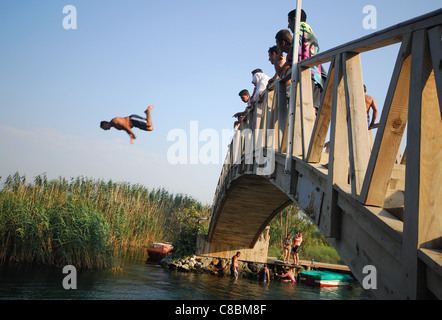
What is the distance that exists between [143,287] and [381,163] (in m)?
10.8

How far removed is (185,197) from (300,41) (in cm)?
2392

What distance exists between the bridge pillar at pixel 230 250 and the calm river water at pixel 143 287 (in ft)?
4.23

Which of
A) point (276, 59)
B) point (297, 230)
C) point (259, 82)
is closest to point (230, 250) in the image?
point (297, 230)

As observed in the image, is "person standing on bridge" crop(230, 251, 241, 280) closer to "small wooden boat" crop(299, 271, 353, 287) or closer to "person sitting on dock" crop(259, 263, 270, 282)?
"person sitting on dock" crop(259, 263, 270, 282)

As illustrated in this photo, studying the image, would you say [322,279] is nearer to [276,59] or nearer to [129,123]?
[276,59]

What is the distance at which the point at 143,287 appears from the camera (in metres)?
11.8

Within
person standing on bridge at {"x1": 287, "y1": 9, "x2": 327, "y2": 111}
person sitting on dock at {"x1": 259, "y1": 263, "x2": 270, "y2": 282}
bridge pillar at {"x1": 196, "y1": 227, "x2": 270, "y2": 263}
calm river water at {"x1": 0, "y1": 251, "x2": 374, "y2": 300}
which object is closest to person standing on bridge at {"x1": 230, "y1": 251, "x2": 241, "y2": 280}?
calm river water at {"x1": 0, "y1": 251, "x2": 374, "y2": 300}

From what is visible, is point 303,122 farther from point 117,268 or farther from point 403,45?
point 117,268

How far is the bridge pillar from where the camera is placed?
59.1ft

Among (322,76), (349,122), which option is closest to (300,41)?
(322,76)

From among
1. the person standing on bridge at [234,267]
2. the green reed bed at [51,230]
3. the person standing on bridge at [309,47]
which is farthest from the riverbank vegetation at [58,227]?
the person standing on bridge at [309,47]

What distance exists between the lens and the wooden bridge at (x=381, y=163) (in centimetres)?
203

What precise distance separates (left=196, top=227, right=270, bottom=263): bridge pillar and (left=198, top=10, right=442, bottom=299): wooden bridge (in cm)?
1334

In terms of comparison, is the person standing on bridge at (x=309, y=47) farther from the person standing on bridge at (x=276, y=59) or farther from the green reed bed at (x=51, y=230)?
the green reed bed at (x=51, y=230)
